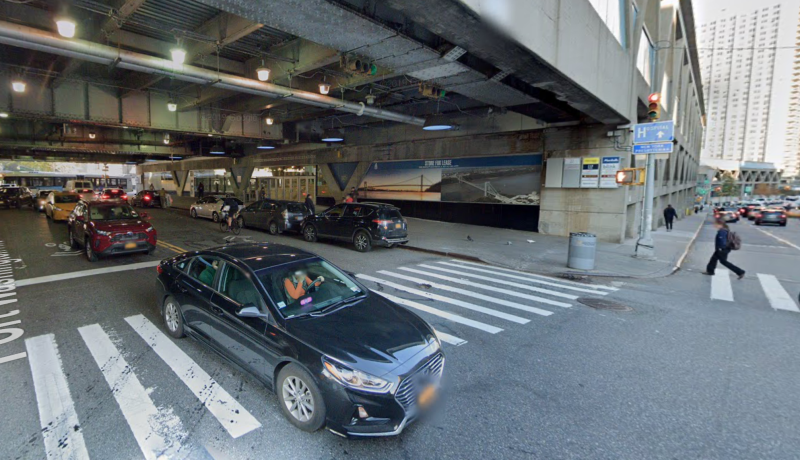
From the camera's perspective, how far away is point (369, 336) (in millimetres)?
3609

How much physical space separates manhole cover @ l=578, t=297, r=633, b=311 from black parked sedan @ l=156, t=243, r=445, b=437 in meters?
5.01

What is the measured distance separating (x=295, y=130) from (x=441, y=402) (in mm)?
21768

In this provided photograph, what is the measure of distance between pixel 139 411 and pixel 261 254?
80.3 inches

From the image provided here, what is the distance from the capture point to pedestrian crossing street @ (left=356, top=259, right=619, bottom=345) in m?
6.59

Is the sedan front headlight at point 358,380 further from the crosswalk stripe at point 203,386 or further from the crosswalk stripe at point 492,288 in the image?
the crosswalk stripe at point 492,288

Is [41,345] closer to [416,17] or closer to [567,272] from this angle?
[416,17]

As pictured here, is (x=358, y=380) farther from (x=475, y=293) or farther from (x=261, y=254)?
(x=475, y=293)

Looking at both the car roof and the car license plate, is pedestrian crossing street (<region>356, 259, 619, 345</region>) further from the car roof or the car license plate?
the car roof

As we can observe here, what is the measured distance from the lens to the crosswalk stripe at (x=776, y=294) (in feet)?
25.6

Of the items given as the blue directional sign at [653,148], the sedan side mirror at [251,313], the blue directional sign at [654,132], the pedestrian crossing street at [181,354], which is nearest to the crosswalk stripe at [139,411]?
the pedestrian crossing street at [181,354]

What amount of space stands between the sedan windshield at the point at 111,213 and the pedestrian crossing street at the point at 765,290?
15.6 meters

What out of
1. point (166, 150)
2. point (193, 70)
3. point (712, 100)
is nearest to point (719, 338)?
point (193, 70)

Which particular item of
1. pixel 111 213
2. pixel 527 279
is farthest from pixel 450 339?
pixel 111 213

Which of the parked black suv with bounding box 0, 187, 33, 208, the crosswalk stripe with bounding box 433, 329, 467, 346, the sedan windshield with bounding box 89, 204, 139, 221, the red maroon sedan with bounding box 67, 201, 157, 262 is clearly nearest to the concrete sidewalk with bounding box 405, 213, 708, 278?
the crosswalk stripe with bounding box 433, 329, 467, 346
